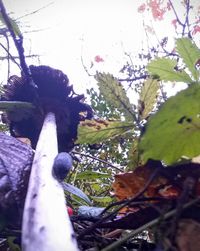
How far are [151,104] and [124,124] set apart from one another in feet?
0.23

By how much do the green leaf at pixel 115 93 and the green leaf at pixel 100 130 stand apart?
0.02 metres

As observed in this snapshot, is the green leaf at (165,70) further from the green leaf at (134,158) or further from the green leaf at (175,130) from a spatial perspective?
the green leaf at (134,158)

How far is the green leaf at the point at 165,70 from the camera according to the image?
535 millimetres

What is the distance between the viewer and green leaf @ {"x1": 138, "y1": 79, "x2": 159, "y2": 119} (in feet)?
2.09

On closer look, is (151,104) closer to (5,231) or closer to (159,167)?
(159,167)

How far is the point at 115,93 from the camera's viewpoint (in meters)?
0.65

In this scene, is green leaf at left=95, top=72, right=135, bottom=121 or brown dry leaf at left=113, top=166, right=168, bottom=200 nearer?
brown dry leaf at left=113, top=166, right=168, bottom=200

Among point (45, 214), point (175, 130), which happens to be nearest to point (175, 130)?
point (175, 130)

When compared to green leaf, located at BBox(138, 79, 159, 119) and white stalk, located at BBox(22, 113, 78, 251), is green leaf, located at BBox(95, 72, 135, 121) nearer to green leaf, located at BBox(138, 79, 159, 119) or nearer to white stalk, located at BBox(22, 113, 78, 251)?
green leaf, located at BBox(138, 79, 159, 119)

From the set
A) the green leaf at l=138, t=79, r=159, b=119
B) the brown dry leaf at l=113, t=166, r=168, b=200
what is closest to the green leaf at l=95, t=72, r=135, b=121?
the green leaf at l=138, t=79, r=159, b=119

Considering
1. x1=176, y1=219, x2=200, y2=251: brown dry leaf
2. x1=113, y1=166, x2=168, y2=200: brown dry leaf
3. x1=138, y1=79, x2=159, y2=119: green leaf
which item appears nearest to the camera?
x1=176, y1=219, x2=200, y2=251: brown dry leaf

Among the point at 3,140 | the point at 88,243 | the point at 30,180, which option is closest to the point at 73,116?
the point at 3,140

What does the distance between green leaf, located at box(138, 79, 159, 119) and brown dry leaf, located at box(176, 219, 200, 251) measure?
0.85ft

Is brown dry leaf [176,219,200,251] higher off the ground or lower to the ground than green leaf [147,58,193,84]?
lower
